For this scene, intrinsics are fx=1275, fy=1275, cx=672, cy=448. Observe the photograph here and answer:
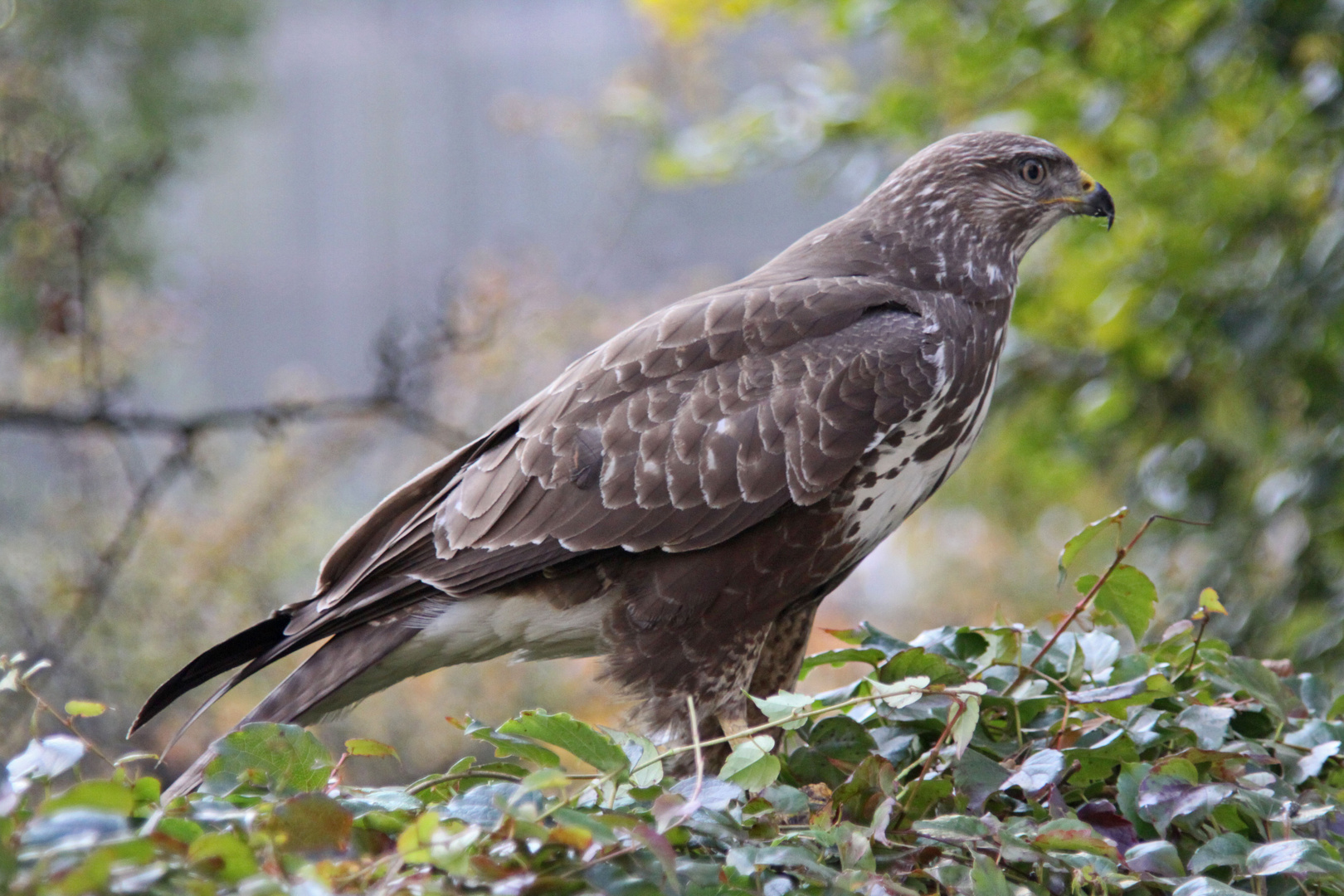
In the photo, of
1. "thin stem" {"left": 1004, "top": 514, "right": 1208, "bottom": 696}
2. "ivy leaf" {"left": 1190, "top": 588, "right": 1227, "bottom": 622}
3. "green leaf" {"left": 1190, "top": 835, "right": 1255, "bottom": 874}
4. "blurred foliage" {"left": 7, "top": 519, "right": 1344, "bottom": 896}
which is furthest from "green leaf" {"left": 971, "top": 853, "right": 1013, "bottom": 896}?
"ivy leaf" {"left": 1190, "top": 588, "right": 1227, "bottom": 622}

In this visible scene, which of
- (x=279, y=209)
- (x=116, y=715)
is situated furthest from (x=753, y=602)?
(x=279, y=209)

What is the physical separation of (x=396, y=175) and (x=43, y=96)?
619 cm

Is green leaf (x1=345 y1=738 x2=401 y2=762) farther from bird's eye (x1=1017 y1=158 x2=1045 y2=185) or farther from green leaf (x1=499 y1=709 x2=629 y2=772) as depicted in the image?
bird's eye (x1=1017 y1=158 x2=1045 y2=185)

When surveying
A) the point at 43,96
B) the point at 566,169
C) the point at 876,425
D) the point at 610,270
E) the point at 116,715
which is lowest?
the point at 876,425

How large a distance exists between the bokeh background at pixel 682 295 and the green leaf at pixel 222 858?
1517mm

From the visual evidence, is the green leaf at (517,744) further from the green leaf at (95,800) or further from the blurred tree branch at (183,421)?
the blurred tree branch at (183,421)

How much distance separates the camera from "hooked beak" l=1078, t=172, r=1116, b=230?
2.72 meters

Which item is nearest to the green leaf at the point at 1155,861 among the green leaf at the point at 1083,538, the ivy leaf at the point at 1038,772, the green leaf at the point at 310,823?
the ivy leaf at the point at 1038,772

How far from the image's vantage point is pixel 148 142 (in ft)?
17.6

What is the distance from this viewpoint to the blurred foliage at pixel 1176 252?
3357 millimetres

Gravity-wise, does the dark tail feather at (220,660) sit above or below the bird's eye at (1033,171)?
below

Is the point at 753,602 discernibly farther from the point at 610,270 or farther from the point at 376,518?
the point at 610,270

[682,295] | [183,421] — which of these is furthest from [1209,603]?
[682,295]

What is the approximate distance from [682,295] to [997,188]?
147 inches
